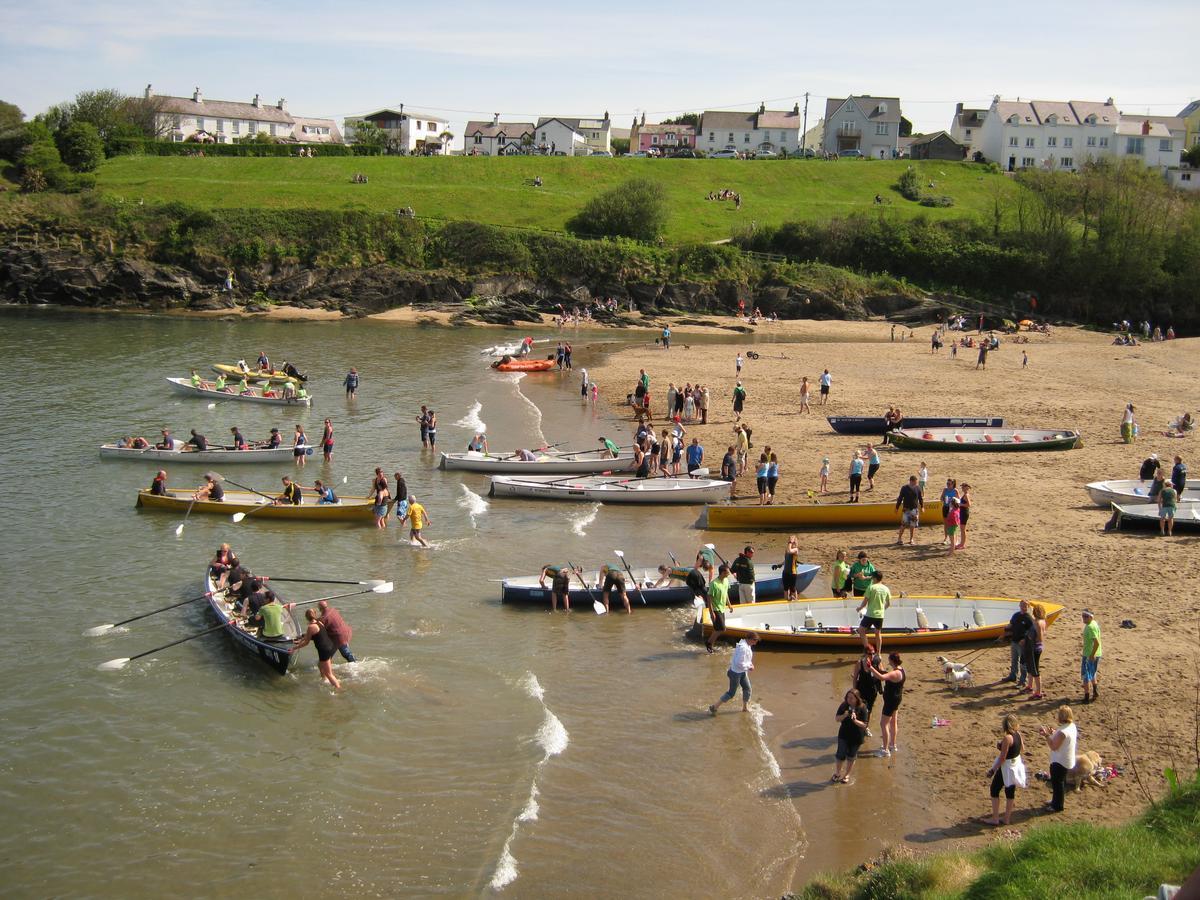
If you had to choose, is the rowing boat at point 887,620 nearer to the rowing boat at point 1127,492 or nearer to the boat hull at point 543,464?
the rowing boat at point 1127,492

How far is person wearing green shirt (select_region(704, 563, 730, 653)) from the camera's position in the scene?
17.5m

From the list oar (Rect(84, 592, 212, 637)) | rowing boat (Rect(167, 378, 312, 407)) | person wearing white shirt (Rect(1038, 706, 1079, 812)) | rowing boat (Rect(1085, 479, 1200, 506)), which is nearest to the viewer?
person wearing white shirt (Rect(1038, 706, 1079, 812))

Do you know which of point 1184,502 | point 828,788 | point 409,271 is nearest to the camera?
point 828,788

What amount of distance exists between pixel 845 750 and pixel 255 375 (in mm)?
38608

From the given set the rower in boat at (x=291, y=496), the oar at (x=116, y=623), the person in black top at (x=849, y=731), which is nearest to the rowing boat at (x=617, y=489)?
the rower in boat at (x=291, y=496)

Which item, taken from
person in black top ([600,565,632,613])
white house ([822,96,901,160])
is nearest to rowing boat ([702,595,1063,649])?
person in black top ([600,565,632,613])

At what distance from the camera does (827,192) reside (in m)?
100

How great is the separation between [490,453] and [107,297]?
53522 millimetres

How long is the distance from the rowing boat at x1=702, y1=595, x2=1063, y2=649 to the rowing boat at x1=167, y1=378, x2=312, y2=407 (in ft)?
91.4

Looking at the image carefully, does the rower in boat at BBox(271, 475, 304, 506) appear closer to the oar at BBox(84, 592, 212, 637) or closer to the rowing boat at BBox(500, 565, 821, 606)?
the oar at BBox(84, 592, 212, 637)

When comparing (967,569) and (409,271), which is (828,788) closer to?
(967,569)

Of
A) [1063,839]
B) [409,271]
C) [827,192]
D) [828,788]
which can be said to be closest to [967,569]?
[828,788]

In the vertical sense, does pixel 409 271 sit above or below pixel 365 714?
above

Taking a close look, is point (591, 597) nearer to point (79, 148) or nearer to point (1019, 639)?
point (1019, 639)
